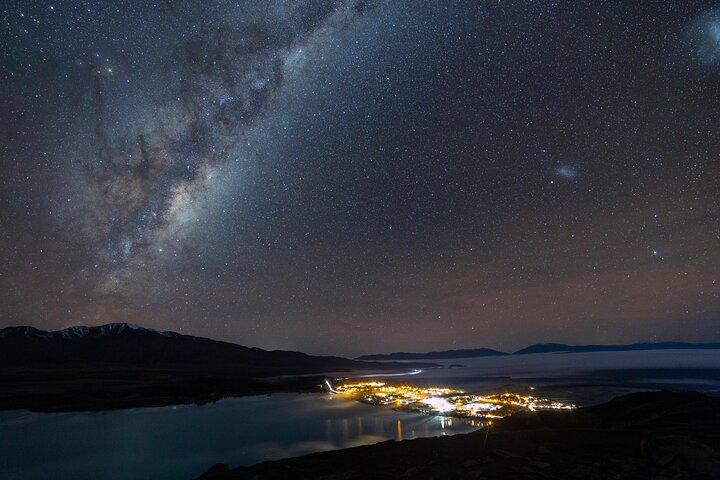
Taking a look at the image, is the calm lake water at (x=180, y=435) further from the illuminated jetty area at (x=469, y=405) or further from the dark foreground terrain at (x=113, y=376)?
the dark foreground terrain at (x=113, y=376)

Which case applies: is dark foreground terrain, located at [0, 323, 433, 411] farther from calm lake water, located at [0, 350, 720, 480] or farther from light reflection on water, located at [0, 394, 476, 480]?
light reflection on water, located at [0, 394, 476, 480]

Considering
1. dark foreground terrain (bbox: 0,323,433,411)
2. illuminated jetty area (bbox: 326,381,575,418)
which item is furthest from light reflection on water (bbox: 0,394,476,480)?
dark foreground terrain (bbox: 0,323,433,411)

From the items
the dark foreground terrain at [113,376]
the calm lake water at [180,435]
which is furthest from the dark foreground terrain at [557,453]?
the dark foreground terrain at [113,376]

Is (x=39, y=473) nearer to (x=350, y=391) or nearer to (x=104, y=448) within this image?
(x=104, y=448)

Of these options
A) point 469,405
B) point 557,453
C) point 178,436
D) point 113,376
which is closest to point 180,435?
point 178,436

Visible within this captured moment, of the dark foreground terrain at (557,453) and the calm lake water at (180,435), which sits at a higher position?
the dark foreground terrain at (557,453)
